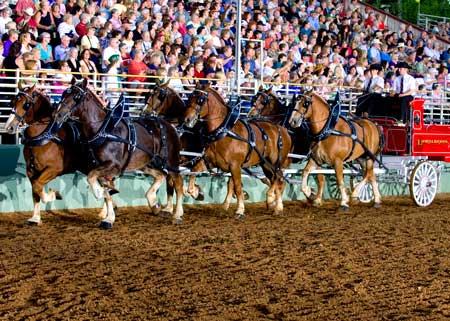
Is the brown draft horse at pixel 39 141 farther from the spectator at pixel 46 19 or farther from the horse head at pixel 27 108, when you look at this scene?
the spectator at pixel 46 19

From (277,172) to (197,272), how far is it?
5.84 m

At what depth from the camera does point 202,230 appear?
1250 cm

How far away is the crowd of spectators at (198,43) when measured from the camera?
16081 millimetres

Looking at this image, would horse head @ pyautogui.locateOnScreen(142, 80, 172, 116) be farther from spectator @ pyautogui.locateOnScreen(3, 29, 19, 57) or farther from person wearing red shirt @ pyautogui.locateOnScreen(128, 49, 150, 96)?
spectator @ pyautogui.locateOnScreen(3, 29, 19, 57)

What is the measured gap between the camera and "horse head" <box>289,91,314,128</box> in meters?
14.8

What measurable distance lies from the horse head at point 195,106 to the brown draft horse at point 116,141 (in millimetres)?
322

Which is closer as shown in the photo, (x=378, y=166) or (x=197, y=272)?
(x=197, y=272)

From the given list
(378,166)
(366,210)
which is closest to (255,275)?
(366,210)

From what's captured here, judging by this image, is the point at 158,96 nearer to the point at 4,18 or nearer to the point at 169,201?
the point at 169,201

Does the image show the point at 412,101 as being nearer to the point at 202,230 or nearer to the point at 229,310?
the point at 202,230

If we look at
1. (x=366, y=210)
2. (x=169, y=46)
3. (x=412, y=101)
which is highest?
(x=169, y=46)

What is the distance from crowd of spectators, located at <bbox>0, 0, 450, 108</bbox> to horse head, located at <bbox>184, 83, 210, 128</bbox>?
71.5 inches

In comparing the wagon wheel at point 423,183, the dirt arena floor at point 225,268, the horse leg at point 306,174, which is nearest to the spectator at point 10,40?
the dirt arena floor at point 225,268

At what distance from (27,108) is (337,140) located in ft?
18.0
